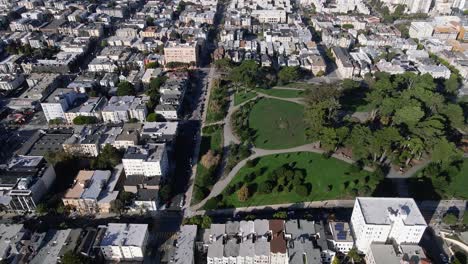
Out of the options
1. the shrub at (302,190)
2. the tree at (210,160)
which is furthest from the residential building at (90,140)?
the shrub at (302,190)

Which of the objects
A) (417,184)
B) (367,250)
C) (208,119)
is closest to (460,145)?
(417,184)

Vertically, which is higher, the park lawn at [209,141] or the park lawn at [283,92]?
the park lawn at [283,92]

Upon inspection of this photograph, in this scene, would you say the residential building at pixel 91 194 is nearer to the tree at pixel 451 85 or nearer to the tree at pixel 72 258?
the tree at pixel 72 258

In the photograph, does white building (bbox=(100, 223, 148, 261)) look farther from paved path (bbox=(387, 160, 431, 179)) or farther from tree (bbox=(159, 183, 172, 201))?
paved path (bbox=(387, 160, 431, 179))

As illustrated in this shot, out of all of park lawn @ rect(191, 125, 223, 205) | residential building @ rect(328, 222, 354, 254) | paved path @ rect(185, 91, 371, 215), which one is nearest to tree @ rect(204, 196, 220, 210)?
paved path @ rect(185, 91, 371, 215)

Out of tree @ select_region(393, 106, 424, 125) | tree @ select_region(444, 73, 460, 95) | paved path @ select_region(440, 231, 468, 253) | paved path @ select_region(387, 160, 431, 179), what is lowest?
paved path @ select_region(440, 231, 468, 253)

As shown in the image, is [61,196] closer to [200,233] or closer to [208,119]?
[200,233]

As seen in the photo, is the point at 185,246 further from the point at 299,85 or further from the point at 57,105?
the point at 299,85
